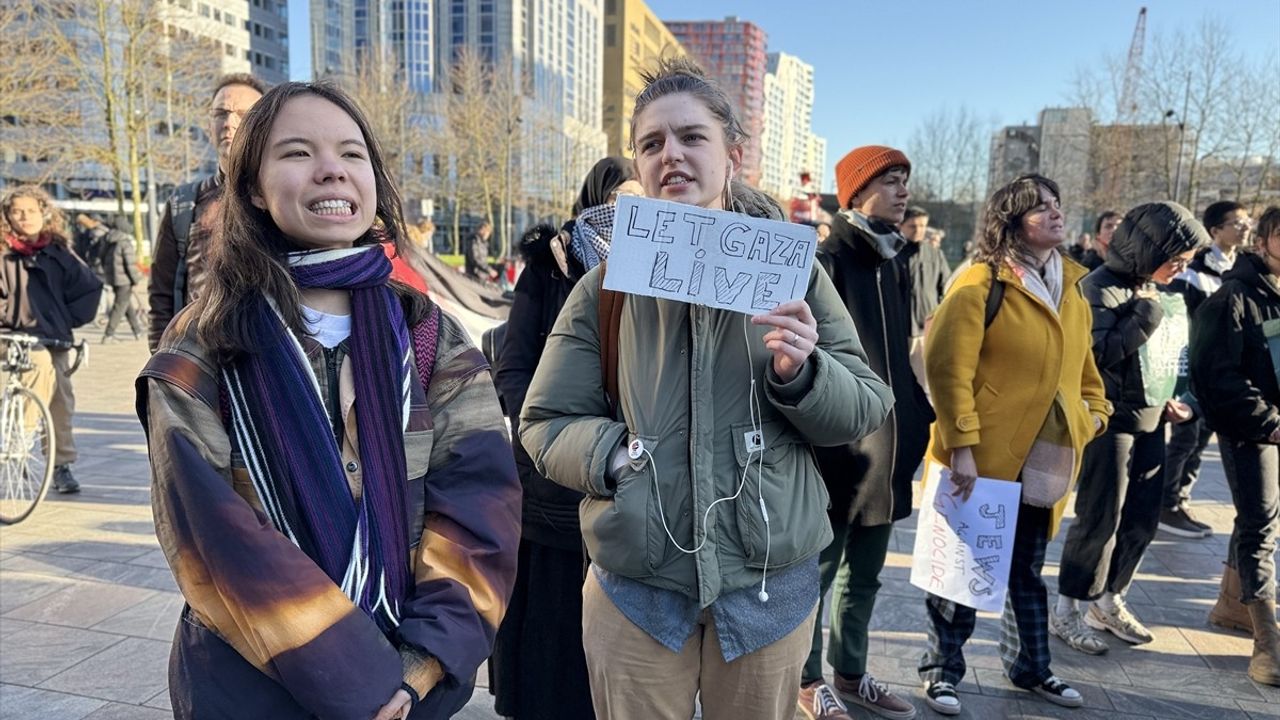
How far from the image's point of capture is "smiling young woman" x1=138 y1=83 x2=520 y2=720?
4.42 ft

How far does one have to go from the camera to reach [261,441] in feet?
4.70

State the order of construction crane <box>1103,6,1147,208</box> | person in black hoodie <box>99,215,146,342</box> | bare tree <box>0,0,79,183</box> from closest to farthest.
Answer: person in black hoodie <box>99,215,146,342</box> < bare tree <box>0,0,79,183</box> < construction crane <box>1103,6,1147,208</box>

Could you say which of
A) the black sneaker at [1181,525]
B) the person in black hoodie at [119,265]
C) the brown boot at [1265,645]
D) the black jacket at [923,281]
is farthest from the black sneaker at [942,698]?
the person in black hoodie at [119,265]

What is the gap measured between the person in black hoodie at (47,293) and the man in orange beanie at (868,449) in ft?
17.1

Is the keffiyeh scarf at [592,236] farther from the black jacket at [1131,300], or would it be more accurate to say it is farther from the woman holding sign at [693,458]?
the black jacket at [1131,300]

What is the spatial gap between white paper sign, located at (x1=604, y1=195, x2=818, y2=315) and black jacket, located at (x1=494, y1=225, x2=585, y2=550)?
916 mm

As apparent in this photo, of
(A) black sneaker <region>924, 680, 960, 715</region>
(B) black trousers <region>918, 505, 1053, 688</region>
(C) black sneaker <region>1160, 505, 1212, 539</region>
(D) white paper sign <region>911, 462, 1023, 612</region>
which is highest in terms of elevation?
(D) white paper sign <region>911, 462, 1023, 612</region>

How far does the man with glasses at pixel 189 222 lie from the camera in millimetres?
Answer: 3553

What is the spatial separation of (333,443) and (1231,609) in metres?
4.75

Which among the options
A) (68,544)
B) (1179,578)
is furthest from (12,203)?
(1179,578)

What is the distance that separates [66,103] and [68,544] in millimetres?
16442

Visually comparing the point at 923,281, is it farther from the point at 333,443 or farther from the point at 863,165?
the point at 333,443

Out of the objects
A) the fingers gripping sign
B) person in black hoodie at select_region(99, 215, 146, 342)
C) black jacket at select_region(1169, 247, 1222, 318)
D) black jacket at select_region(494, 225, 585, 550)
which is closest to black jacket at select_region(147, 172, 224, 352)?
black jacket at select_region(494, 225, 585, 550)

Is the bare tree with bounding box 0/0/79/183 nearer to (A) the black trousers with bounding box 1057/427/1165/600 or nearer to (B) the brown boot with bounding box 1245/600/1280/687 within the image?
(A) the black trousers with bounding box 1057/427/1165/600
